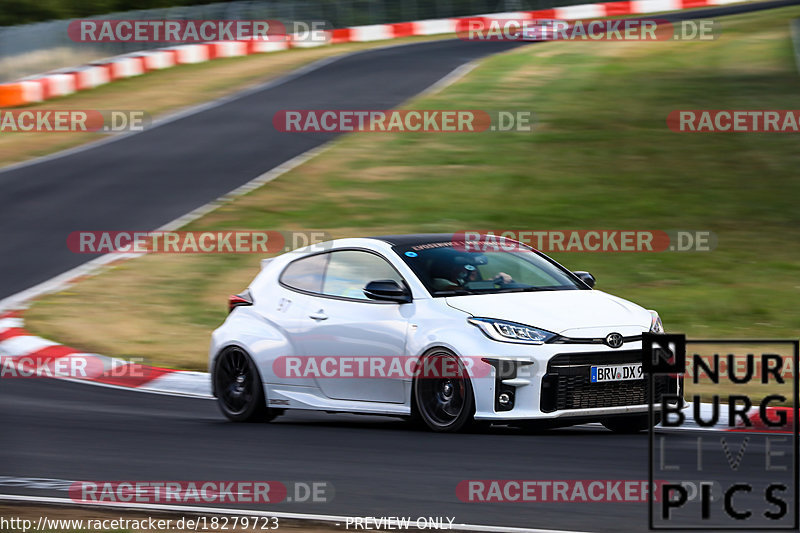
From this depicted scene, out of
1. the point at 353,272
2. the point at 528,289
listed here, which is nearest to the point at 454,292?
the point at 528,289

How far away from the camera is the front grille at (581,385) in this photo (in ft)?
28.8

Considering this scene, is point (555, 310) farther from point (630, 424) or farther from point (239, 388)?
point (239, 388)

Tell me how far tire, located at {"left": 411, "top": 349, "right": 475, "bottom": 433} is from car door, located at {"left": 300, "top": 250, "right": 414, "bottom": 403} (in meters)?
0.16

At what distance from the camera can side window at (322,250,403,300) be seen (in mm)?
10039

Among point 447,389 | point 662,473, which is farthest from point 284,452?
point 662,473

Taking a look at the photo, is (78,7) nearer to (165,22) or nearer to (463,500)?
(165,22)

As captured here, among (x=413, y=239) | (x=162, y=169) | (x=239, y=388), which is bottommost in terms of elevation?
(x=239, y=388)

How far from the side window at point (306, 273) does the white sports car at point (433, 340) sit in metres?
0.01

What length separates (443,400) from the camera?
923 cm

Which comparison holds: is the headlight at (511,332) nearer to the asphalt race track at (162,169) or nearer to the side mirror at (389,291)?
the side mirror at (389,291)

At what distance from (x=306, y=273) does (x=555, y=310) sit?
2279 mm

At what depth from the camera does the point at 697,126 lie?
2405 cm

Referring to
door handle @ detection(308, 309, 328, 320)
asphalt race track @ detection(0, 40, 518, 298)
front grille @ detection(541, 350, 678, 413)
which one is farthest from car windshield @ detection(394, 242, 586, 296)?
asphalt race track @ detection(0, 40, 518, 298)

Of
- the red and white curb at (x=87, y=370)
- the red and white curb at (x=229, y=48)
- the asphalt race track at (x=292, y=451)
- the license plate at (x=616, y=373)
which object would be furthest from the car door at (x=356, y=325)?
the red and white curb at (x=229, y=48)
